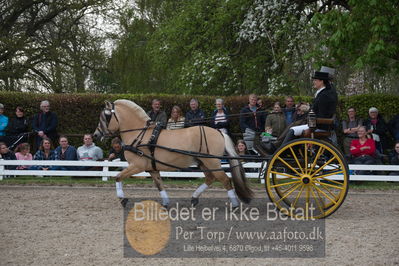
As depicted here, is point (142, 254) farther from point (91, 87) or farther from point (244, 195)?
point (91, 87)

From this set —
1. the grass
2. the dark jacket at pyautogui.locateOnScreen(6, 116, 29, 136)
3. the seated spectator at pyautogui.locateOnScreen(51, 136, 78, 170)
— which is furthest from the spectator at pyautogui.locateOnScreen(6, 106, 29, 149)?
the seated spectator at pyautogui.locateOnScreen(51, 136, 78, 170)

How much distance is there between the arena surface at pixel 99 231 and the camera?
6.28 meters

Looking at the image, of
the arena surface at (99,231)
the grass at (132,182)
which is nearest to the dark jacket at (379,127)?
the grass at (132,182)

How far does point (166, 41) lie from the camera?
21562 mm

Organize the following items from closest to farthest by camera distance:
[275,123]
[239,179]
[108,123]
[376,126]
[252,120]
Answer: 1. [239,179]
2. [108,123]
3. [275,123]
4. [252,120]
5. [376,126]

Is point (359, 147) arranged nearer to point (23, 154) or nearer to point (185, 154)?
point (185, 154)

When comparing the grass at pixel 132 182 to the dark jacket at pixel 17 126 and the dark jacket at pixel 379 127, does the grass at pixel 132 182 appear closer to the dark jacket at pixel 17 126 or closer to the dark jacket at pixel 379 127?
the dark jacket at pixel 379 127

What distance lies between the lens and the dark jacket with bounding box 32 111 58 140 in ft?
47.0

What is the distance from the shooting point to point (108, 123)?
378 inches

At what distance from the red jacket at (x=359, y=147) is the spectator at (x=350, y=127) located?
21.5 inches

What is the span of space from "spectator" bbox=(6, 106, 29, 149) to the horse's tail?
24.2 ft

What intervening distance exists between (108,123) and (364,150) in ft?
21.8

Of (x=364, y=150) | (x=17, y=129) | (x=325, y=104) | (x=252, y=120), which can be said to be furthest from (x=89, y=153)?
(x=325, y=104)

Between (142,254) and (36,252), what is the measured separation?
50.3 inches
